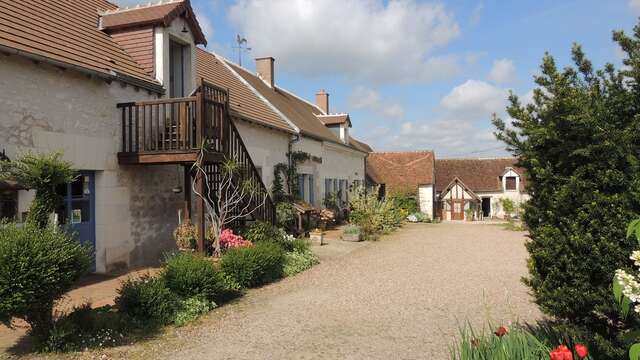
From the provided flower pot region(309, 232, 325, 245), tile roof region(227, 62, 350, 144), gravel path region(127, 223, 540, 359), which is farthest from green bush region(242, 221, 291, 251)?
tile roof region(227, 62, 350, 144)

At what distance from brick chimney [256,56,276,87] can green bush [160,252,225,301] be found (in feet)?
55.0

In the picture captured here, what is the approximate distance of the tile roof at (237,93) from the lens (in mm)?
14141

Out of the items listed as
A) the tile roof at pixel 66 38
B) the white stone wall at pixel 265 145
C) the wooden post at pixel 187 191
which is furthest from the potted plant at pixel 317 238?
the tile roof at pixel 66 38

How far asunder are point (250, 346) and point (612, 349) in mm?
3320

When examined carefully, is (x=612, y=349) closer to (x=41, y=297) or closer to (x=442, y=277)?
(x=41, y=297)

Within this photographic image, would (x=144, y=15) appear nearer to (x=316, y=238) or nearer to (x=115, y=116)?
(x=115, y=116)

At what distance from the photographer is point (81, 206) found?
8.44 metres

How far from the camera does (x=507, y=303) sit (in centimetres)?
709

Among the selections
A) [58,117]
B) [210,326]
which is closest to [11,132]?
[58,117]

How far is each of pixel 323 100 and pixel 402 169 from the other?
26.4ft

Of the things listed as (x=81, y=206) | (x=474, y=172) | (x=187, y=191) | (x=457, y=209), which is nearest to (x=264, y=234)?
(x=187, y=191)

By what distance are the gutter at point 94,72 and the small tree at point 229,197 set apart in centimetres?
196

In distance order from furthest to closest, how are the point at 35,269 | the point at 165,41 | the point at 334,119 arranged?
1. the point at 334,119
2. the point at 165,41
3. the point at 35,269

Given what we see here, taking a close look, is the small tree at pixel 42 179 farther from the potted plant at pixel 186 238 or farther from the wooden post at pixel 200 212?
the potted plant at pixel 186 238
